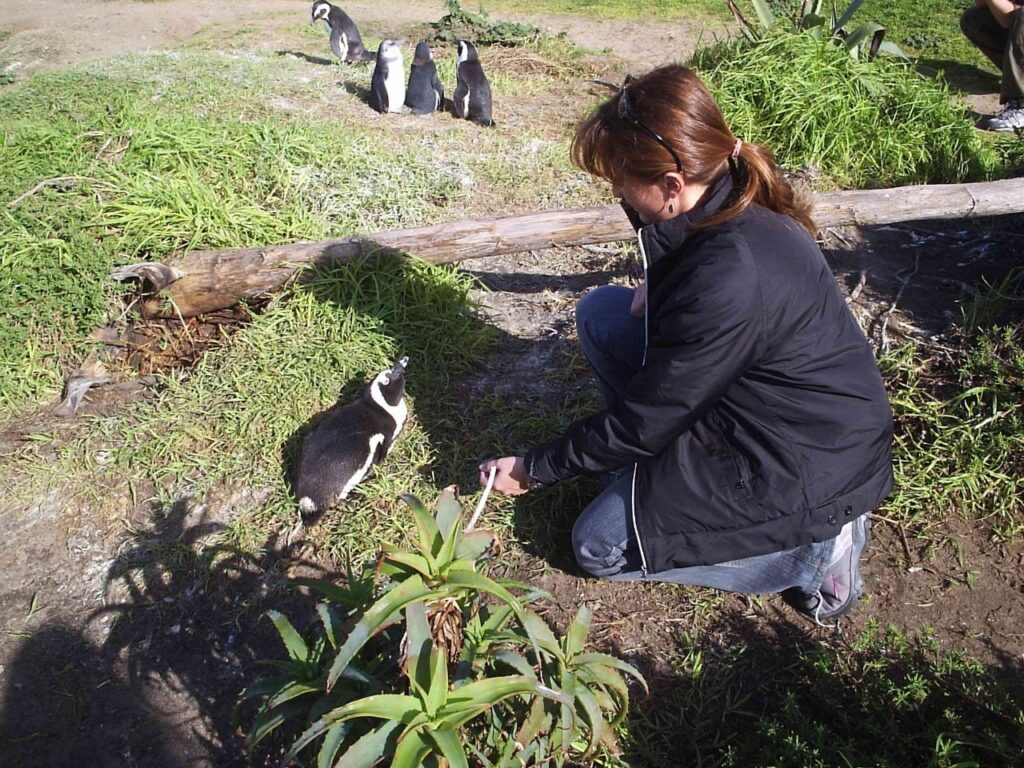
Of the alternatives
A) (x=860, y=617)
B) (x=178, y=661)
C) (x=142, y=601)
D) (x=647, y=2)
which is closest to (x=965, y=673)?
(x=860, y=617)

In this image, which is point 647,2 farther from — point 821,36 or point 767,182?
point 767,182

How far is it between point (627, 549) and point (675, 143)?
3.87ft

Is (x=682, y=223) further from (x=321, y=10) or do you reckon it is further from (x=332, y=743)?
(x=321, y=10)

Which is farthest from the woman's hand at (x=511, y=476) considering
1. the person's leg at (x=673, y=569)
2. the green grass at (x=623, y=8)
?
the green grass at (x=623, y=8)

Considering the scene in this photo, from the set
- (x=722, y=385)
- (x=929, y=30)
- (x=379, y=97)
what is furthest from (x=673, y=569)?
(x=929, y=30)

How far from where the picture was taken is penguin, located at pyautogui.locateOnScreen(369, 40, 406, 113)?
608 centimetres

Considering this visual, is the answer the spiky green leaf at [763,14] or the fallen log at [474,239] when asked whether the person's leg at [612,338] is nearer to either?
the fallen log at [474,239]

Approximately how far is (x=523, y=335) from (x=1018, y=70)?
4.48 m

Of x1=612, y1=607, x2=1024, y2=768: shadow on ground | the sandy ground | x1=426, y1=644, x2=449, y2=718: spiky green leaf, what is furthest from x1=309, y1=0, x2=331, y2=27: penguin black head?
x1=426, y1=644, x2=449, y2=718: spiky green leaf

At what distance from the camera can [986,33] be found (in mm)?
6277

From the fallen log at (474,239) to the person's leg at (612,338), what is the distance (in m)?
0.95

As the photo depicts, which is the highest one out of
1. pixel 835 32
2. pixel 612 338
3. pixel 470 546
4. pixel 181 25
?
pixel 835 32

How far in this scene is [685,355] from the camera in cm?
189

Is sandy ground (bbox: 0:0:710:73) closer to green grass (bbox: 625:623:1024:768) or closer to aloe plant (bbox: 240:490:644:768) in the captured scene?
green grass (bbox: 625:623:1024:768)
